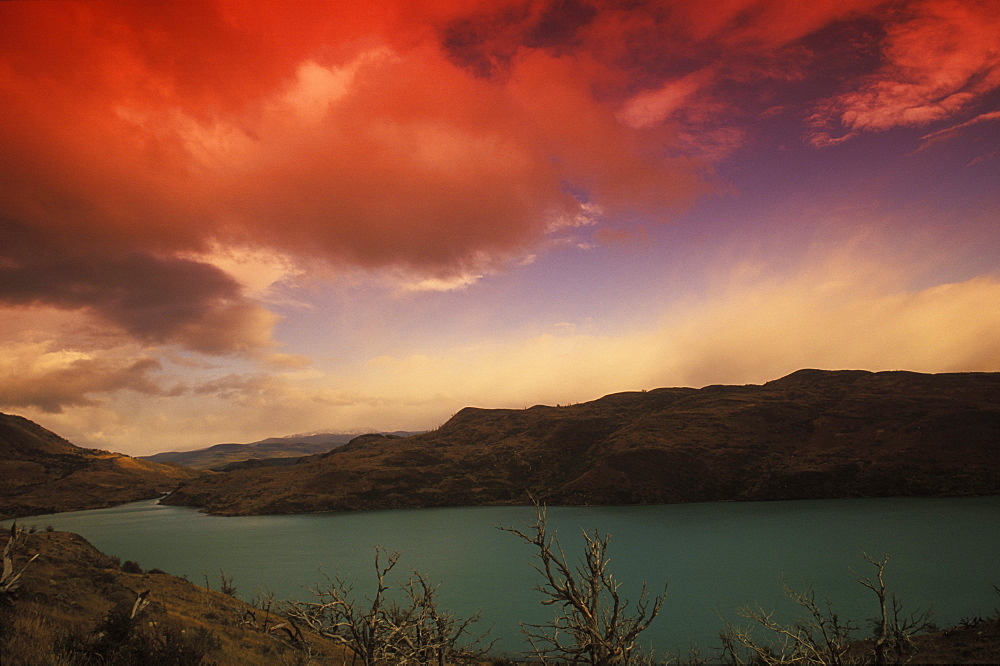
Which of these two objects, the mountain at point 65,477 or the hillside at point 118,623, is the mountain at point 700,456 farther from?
the hillside at point 118,623

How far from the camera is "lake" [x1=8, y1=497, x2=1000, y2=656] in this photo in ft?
115

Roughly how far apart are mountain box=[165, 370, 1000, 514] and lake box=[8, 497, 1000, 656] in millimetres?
7951

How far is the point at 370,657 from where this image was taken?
8156mm

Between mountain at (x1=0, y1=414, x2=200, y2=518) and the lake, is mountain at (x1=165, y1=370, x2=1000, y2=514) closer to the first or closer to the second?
the lake

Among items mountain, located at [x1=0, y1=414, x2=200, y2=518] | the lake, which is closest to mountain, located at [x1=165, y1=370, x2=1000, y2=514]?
the lake

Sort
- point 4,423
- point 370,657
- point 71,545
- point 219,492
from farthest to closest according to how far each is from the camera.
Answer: point 4,423, point 219,492, point 71,545, point 370,657

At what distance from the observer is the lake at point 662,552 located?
1377 inches

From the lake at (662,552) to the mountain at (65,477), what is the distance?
130 ft

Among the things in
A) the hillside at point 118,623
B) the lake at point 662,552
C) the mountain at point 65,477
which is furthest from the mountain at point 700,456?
the hillside at point 118,623

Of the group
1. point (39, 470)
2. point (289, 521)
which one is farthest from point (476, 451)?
point (39, 470)

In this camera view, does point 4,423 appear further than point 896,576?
Yes

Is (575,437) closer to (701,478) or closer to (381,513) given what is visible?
(701,478)

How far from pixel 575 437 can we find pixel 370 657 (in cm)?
12477

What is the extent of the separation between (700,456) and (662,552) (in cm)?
5527
